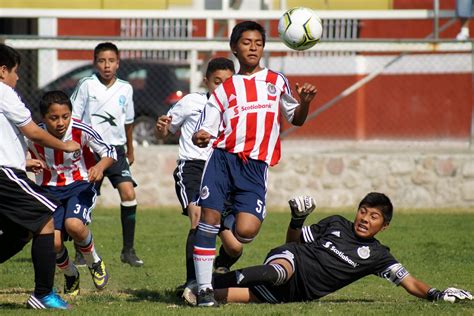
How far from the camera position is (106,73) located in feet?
34.2

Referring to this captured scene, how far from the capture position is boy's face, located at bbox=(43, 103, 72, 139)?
7906mm

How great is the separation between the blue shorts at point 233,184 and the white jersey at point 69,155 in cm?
113

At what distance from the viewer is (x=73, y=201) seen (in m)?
8.19

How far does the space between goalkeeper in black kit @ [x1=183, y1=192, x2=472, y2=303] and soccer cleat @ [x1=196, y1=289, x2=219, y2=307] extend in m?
0.24

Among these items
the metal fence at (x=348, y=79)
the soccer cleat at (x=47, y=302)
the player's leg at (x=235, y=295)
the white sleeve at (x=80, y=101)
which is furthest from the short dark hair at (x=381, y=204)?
the metal fence at (x=348, y=79)

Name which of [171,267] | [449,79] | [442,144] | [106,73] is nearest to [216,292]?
[171,267]

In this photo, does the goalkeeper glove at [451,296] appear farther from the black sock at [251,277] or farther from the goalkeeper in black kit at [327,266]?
the black sock at [251,277]

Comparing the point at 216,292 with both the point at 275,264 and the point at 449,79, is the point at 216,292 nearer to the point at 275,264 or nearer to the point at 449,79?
the point at 275,264

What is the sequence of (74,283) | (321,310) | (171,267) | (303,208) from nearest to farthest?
(321,310)
(303,208)
(74,283)
(171,267)

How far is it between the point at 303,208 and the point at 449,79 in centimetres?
967

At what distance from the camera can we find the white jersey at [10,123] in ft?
22.9

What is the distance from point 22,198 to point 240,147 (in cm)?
153

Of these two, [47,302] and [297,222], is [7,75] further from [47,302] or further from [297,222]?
[297,222]

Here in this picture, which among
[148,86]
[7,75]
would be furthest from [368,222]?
[148,86]
